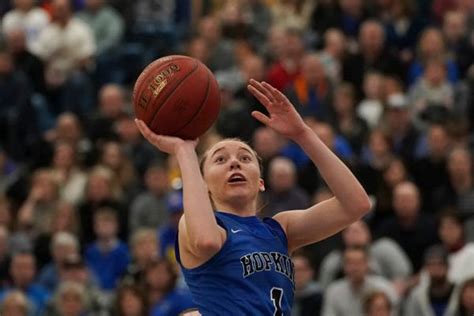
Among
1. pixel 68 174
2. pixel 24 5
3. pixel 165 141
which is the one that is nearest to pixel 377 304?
pixel 68 174

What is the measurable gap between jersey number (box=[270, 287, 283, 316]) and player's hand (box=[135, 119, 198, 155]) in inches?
28.0

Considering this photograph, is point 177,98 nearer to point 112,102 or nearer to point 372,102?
point 372,102

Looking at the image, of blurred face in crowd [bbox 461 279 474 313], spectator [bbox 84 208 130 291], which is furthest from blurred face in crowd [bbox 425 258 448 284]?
spectator [bbox 84 208 130 291]

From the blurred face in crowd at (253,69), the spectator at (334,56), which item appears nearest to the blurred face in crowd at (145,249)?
the blurred face in crowd at (253,69)

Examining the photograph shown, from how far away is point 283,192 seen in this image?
12453 millimetres

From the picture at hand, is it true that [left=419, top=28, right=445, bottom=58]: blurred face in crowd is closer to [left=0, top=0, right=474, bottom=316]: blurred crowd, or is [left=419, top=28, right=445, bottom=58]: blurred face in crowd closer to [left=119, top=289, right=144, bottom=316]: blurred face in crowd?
[left=0, top=0, right=474, bottom=316]: blurred crowd

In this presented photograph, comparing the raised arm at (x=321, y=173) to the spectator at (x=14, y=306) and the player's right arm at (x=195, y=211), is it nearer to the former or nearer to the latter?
the player's right arm at (x=195, y=211)

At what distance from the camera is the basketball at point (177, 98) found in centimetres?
602

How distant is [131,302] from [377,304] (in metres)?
2.00

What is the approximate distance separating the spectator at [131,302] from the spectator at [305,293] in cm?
121

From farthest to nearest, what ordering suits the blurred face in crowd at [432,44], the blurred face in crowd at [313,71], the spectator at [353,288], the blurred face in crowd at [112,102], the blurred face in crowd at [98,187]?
the blurred face in crowd at [432,44] → the blurred face in crowd at [112,102] → the blurred face in crowd at [313,71] → the blurred face in crowd at [98,187] → the spectator at [353,288]

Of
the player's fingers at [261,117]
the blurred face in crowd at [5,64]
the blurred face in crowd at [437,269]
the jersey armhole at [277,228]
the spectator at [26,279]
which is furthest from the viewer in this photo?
the blurred face in crowd at [5,64]

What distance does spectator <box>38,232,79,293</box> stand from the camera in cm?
1244

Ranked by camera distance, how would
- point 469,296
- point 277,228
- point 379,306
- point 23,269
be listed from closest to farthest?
point 277,228 < point 469,296 < point 379,306 < point 23,269
